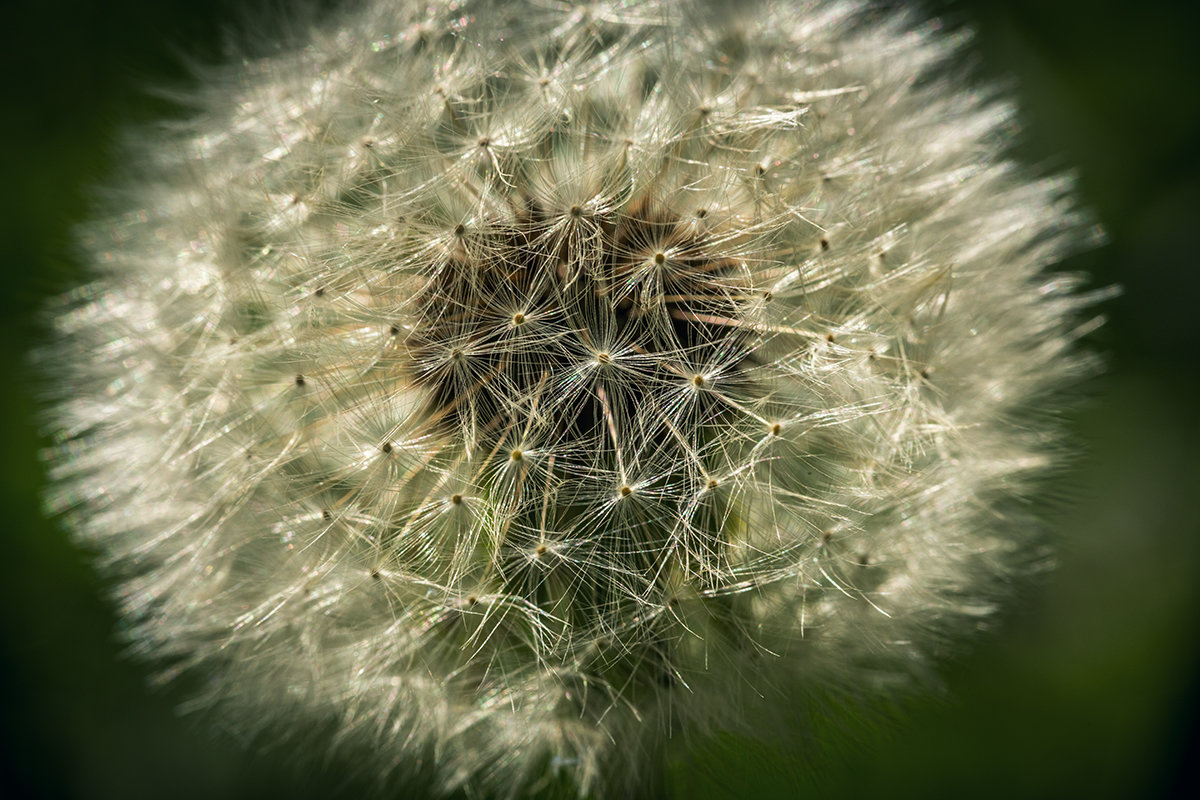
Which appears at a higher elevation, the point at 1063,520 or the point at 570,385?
the point at 570,385

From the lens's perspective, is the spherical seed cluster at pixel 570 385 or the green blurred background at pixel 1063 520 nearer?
the spherical seed cluster at pixel 570 385

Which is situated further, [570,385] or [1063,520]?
[1063,520]

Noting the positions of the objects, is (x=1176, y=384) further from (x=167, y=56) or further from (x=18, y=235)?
(x=18, y=235)

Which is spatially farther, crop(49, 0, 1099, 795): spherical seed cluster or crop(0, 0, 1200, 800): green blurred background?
crop(0, 0, 1200, 800): green blurred background
